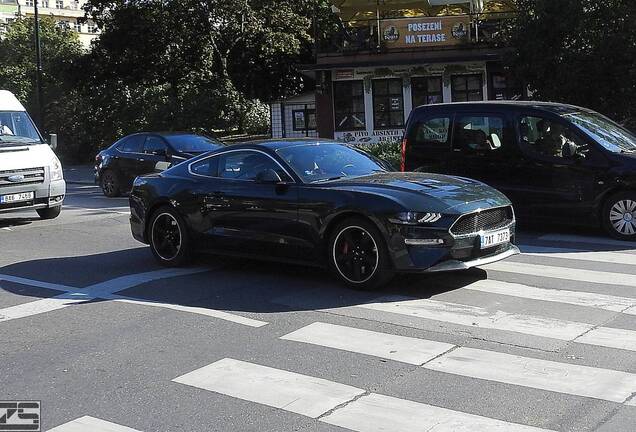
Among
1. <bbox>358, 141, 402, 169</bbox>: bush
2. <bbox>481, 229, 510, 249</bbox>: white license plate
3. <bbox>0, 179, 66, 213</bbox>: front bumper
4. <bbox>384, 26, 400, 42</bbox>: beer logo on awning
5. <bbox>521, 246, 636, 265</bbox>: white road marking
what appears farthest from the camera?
<bbox>384, 26, 400, 42</bbox>: beer logo on awning

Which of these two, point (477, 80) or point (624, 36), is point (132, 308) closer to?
point (624, 36)

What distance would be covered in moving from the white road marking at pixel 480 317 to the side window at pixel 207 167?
9.14 feet

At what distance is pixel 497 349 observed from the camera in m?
5.76

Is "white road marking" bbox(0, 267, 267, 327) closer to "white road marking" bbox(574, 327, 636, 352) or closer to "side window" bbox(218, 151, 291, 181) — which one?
"side window" bbox(218, 151, 291, 181)

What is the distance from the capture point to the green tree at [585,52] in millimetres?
18484

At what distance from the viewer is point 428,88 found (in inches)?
1169

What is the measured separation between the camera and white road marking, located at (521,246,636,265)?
351 inches

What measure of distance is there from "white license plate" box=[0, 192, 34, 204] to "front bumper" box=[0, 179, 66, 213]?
0.05 metres

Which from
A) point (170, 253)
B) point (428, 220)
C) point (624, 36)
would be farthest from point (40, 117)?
point (428, 220)

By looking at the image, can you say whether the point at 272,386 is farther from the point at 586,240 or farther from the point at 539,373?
the point at 586,240

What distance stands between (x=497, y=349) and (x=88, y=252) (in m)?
6.47

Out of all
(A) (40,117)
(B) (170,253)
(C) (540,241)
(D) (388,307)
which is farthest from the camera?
(A) (40,117)

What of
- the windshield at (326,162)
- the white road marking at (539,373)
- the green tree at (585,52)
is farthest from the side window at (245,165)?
the green tree at (585,52)

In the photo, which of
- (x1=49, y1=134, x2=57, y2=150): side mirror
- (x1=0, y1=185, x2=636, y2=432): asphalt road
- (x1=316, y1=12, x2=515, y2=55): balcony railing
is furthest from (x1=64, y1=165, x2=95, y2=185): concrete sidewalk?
(x1=0, y1=185, x2=636, y2=432): asphalt road
